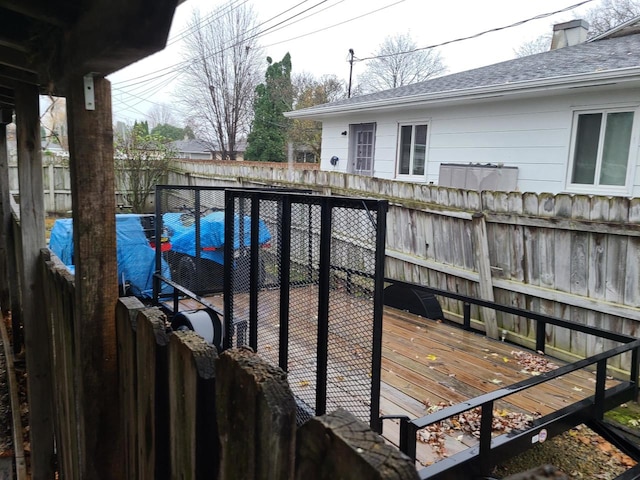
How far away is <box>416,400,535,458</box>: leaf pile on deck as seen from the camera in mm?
2881

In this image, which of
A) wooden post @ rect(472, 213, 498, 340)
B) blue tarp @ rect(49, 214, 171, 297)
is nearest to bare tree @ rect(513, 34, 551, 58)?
wooden post @ rect(472, 213, 498, 340)

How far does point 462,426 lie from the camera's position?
10.1ft

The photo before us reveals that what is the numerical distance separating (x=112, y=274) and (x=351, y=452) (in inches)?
48.5

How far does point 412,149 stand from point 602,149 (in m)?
3.48

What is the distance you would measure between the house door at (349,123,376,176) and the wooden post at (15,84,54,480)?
7639 millimetres

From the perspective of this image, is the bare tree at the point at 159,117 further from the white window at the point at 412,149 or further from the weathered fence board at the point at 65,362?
the weathered fence board at the point at 65,362

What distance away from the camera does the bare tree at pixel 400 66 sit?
30.8m

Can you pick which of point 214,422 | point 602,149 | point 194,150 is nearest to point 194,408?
point 214,422

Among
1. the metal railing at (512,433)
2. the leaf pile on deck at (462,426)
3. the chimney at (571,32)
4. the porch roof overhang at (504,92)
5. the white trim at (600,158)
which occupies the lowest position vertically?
the leaf pile on deck at (462,426)

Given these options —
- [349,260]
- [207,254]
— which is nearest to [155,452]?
[349,260]

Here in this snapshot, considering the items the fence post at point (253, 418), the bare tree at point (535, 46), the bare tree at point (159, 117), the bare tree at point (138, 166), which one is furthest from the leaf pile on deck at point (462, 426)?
the bare tree at point (159, 117)

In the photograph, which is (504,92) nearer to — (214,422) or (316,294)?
(316,294)

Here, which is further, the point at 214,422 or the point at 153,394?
the point at 153,394

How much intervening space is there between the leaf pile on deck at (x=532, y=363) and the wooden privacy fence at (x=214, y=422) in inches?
128
